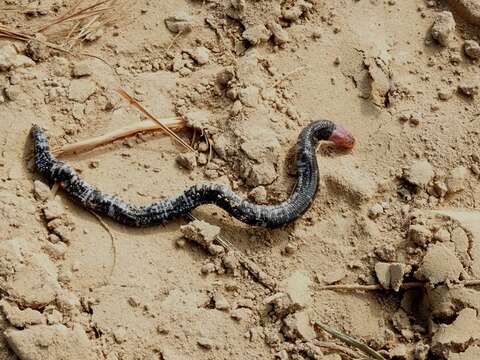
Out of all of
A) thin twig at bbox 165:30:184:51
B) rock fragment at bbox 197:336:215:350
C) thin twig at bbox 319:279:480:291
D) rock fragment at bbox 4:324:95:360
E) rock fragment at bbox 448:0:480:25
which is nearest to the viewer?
rock fragment at bbox 4:324:95:360

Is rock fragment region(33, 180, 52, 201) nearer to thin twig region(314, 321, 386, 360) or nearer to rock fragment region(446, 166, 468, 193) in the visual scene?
thin twig region(314, 321, 386, 360)

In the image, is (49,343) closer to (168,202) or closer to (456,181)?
(168,202)

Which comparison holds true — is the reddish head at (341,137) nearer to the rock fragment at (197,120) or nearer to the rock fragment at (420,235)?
the rock fragment at (420,235)

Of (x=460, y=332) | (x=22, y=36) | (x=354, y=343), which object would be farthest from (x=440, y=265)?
(x=22, y=36)

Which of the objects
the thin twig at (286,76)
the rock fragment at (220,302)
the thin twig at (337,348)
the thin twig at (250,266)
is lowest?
the rock fragment at (220,302)

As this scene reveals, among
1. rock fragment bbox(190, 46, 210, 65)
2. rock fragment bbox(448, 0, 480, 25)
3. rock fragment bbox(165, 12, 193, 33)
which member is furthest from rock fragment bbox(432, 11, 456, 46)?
rock fragment bbox(165, 12, 193, 33)

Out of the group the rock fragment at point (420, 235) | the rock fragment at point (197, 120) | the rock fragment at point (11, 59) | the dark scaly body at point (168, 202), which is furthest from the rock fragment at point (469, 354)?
the rock fragment at point (11, 59)
